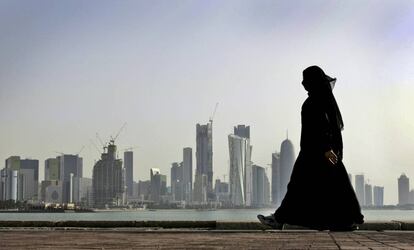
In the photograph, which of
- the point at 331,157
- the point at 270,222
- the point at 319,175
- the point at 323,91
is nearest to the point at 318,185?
the point at 319,175

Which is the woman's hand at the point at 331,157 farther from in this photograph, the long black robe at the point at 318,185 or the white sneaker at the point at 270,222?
the white sneaker at the point at 270,222

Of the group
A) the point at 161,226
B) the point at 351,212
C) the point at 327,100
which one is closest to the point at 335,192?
the point at 351,212

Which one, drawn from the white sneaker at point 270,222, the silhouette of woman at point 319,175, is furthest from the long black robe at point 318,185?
the white sneaker at point 270,222

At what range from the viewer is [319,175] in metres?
10.7

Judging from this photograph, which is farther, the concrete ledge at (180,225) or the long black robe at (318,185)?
the concrete ledge at (180,225)

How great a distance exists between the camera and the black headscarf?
10.9 meters

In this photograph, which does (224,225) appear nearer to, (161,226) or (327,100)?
(161,226)

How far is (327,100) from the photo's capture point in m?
11.0

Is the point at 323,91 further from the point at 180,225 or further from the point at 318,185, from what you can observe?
the point at 180,225

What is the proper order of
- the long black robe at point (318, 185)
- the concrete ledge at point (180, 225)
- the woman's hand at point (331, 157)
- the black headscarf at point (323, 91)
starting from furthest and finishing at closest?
the concrete ledge at point (180, 225) < the black headscarf at point (323, 91) < the woman's hand at point (331, 157) < the long black robe at point (318, 185)

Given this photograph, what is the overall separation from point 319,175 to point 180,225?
3.74 m

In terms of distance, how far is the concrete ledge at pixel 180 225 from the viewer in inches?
495

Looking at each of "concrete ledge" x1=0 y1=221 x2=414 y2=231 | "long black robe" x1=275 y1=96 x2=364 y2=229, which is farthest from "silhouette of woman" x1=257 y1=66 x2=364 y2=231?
"concrete ledge" x1=0 y1=221 x2=414 y2=231

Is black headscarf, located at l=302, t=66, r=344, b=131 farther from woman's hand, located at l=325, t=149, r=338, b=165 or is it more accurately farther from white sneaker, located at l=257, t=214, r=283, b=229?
white sneaker, located at l=257, t=214, r=283, b=229
